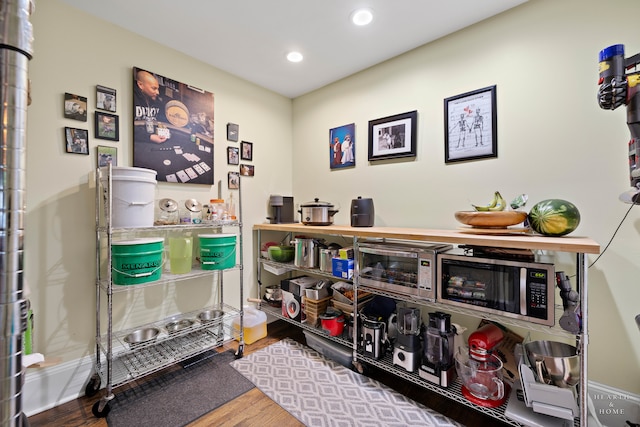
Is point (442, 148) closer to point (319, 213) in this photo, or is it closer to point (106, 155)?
point (319, 213)

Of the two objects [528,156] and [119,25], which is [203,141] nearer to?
[119,25]

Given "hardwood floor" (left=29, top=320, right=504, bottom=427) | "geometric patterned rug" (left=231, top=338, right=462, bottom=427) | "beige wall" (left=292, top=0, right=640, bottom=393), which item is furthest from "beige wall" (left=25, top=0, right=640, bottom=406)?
"geometric patterned rug" (left=231, top=338, right=462, bottom=427)

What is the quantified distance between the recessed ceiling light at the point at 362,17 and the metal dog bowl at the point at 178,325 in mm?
2571

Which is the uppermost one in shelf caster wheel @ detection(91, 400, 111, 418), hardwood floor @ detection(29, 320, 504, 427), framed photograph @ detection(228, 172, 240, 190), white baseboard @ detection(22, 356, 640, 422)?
framed photograph @ detection(228, 172, 240, 190)

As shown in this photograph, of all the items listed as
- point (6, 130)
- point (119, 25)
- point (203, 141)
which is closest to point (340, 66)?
point (203, 141)

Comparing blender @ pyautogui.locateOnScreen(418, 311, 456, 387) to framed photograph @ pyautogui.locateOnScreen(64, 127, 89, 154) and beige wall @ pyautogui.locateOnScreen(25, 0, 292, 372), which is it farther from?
framed photograph @ pyautogui.locateOnScreen(64, 127, 89, 154)

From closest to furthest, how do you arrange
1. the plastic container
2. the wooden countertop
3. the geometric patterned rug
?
1. the wooden countertop
2. the geometric patterned rug
3. the plastic container

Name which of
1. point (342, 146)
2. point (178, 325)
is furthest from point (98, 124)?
point (342, 146)

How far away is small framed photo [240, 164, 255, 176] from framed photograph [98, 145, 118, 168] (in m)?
1.02

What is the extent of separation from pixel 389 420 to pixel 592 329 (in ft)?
4.21

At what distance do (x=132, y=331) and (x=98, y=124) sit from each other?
1.48 metres

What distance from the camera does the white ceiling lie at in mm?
1743

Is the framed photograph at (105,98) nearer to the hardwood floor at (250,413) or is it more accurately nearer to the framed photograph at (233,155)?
the framed photograph at (233,155)

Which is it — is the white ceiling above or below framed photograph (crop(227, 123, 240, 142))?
above
